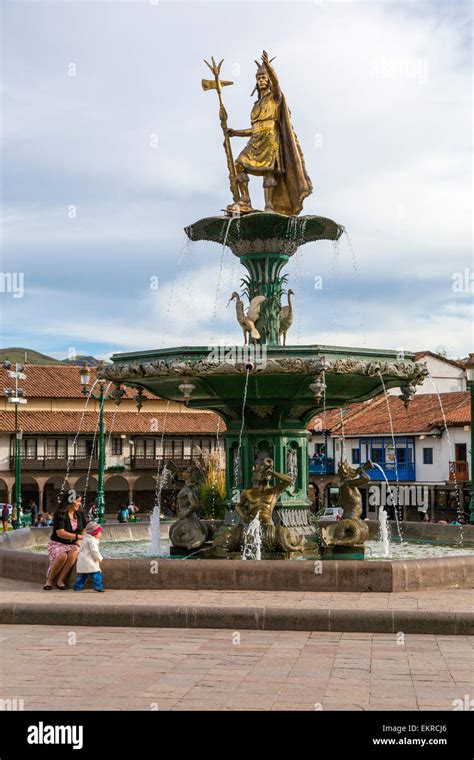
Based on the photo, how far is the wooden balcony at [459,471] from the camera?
47719 millimetres

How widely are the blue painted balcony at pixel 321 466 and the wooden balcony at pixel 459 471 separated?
31.3 ft

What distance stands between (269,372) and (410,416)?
40.7 metres

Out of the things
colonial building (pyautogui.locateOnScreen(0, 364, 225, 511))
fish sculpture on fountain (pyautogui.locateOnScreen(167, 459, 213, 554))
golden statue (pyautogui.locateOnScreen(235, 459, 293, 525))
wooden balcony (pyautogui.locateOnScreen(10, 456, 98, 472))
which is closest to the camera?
golden statue (pyautogui.locateOnScreen(235, 459, 293, 525))

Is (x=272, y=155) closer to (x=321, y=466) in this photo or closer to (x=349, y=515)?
(x=349, y=515)

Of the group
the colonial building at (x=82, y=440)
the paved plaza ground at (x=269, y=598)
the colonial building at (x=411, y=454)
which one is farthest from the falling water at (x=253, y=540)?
the colonial building at (x=82, y=440)

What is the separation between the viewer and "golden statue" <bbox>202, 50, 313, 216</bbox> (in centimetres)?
1527

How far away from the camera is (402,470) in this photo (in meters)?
52.0

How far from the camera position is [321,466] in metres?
56.8

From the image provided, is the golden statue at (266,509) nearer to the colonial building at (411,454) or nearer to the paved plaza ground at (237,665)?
the paved plaza ground at (237,665)

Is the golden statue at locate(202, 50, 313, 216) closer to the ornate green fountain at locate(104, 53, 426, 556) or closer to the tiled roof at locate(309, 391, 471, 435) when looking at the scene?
the ornate green fountain at locate(104, 53, 426, 556)

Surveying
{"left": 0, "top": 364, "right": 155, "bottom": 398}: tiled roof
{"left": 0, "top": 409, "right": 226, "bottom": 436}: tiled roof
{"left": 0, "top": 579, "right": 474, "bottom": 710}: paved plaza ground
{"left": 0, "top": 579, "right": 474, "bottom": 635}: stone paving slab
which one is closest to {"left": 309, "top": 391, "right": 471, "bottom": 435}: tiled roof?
{"left": 0, "top": 409, "right": 226, "bottom": 436}: tiled roof

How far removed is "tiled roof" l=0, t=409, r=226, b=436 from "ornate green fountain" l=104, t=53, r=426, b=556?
38.4 meters

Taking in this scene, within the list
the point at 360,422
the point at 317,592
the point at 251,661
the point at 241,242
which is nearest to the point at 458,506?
the point at 360,422
